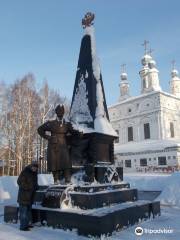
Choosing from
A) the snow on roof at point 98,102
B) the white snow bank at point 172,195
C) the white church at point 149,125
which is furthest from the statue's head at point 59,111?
the white church at point 149,125

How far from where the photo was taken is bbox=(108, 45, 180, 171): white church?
33219 mm

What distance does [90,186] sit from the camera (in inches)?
225

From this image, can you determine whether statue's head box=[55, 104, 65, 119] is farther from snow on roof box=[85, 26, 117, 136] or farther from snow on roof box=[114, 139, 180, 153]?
snow on roof box=[114, 139, 180, 153]

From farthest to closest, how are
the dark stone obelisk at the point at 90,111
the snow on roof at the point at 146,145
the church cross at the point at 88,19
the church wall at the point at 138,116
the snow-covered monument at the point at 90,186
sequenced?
the church wall at the point at 138,116, the snow on roof at the point at 146,145, the church cross at the point at 88,19, the dark stone obelisk at the point at 90,111, the snow-covered monument at the point at 90,186

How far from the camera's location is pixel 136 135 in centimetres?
4050

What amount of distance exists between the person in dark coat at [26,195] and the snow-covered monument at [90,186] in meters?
0.36

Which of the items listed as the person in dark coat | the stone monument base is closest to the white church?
the stone monument base

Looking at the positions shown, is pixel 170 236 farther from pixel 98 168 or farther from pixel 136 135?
pixel 136 135

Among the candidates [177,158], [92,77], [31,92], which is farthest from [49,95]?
[92,77]

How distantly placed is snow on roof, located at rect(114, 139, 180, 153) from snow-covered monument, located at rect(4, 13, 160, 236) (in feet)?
85.8

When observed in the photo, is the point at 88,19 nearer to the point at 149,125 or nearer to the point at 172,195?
the point at 172,195

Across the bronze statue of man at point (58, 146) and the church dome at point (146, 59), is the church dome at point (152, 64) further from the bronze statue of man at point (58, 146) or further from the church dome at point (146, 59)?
the bronze statue of man at point (58, 146)

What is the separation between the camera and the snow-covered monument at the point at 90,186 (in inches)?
200

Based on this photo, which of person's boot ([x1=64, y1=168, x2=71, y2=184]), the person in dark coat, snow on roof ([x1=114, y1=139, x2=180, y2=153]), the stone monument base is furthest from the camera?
snow on roof ([x1=114, y1=139, x2=180, y2=153])
